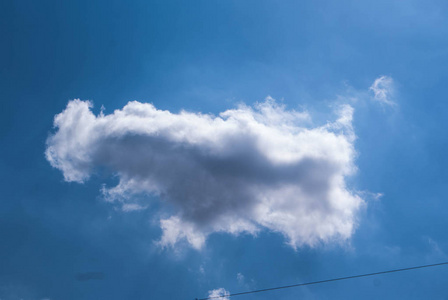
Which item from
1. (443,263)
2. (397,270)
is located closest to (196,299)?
(397,270)

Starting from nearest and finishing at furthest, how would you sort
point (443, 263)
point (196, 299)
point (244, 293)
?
point (196, 299)
point (443, 263)
point (244, 293)

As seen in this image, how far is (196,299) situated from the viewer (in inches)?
1638

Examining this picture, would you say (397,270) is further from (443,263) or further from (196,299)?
(196,299)

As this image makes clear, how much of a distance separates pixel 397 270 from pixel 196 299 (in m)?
31.6

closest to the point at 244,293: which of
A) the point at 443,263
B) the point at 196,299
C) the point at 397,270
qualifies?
the point at 196,299

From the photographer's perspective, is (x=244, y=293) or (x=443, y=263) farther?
(x=244, y=293)

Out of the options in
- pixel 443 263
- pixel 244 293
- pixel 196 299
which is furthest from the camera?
pixel 244 293

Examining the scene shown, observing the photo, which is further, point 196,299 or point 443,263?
point 443,263

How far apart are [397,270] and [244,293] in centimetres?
2420

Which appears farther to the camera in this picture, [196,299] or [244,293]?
[244,293]

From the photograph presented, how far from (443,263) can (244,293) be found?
30.1 meters

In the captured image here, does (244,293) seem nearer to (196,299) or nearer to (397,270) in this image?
(196,299)

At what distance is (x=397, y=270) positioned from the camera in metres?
Answer: 48.6
